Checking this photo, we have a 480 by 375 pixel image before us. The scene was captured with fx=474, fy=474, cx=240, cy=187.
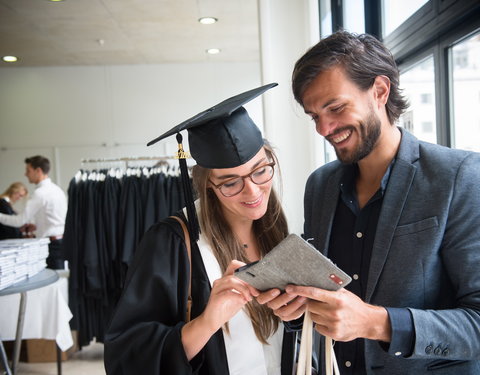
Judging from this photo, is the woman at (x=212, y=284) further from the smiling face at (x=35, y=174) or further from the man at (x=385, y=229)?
the smiling face at (x=35, y=174)

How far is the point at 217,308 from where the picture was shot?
3.82 feet

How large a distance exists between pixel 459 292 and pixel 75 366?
153 inches

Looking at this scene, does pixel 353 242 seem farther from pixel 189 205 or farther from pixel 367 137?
pixel 189 205

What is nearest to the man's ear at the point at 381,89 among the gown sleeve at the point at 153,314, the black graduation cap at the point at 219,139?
the black graduation cap at the point at 219,139

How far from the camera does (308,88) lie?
136 centimetres

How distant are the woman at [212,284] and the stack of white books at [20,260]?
1571 millimetres

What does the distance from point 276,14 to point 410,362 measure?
2.49m

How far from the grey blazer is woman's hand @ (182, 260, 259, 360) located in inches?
13.3

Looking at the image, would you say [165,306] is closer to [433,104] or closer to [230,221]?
[230,221]

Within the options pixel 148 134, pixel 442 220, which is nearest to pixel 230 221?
pixel 442 220

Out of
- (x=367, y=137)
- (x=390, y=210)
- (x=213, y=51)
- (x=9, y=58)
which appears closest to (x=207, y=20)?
(x=213, y=51)

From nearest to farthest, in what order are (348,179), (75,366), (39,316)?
(348,179)
(39,316)
(75,366)

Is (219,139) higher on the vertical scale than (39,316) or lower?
higher

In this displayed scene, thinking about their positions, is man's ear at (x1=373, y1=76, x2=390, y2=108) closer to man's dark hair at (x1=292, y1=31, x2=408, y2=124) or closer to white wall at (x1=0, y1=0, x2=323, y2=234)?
man's dark hair at (x1=292, y1=31, x2=408, y2=124)
